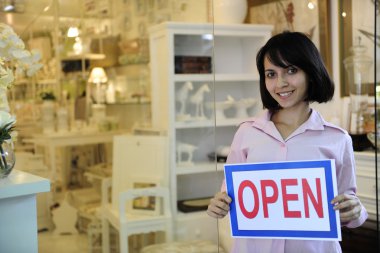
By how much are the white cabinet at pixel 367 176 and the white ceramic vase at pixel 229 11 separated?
3.74 feet

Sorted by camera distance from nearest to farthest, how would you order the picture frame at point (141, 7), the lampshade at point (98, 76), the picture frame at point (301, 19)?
1. the picture frame at point (301, 19)
2. the picture frame at point (141, 7)
3. the lampshade at point (98, 76)

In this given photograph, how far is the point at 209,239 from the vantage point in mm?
2619

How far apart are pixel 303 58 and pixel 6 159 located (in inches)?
35.5

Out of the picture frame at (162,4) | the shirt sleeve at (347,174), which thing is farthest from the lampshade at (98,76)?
the shirt sleeve at (347,174)

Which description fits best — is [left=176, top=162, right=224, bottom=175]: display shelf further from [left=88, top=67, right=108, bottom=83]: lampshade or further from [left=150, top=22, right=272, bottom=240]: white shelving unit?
[left=88, top=67, right=108, bottom=83]: lampshade

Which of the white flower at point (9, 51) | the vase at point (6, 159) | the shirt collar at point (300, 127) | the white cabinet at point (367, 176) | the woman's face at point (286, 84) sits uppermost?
the white flower at point (9, 51)

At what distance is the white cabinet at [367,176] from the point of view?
6.07 ft

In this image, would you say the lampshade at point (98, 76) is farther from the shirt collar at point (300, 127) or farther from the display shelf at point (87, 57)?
the shirt collar at point (300, 127)

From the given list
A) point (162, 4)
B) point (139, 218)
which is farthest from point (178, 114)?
point (162, 4)

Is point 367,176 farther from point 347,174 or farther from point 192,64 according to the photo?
point 192,64

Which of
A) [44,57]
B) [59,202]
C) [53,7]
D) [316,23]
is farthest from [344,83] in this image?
[44,57]

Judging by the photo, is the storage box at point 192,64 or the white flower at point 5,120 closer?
the white flower at point 5,120

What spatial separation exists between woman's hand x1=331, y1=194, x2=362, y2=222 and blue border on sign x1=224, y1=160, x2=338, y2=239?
0.05 feet

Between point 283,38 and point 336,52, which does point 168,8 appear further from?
point 283,38
